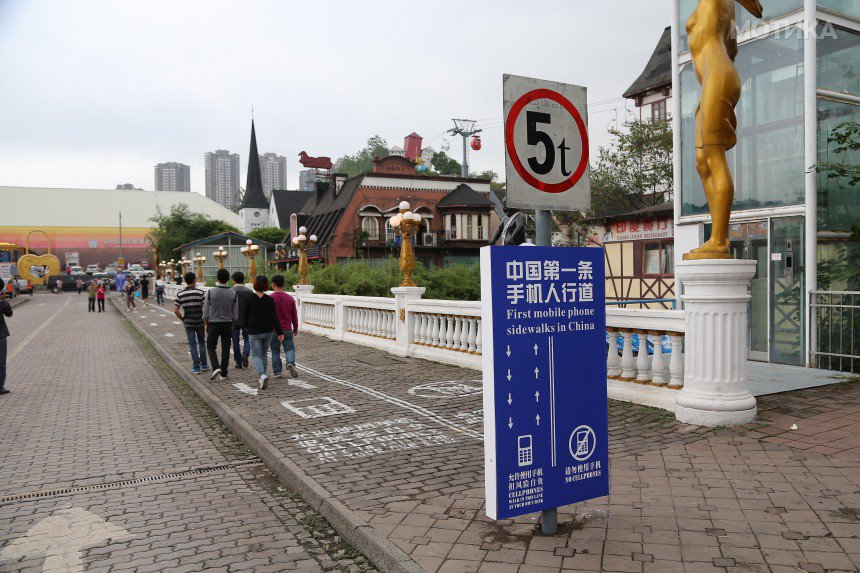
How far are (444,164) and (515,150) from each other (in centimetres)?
9926

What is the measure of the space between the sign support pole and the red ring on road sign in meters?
0.17

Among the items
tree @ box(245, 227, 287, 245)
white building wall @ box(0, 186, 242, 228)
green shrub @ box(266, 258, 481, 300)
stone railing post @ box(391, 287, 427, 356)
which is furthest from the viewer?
white building wall @ box(0, 186, 242, 228)

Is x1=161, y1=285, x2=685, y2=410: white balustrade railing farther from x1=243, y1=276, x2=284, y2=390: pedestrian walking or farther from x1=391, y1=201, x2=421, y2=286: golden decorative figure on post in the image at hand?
x1=243, y1=276, x2=284, y2=390: pedestrian walking

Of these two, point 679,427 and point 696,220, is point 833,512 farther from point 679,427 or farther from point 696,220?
point 696,220

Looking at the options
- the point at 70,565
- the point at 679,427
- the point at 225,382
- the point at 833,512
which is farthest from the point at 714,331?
the point at 225,382

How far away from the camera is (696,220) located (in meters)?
12.1

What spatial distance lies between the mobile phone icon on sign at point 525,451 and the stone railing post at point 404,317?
9.23 metres

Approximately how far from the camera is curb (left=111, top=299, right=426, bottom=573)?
3.88 meters

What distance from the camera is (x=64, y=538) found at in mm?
4605

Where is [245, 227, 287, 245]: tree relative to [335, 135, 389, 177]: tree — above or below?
below

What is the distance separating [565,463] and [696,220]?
944cm

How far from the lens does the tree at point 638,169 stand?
31109 millimetres

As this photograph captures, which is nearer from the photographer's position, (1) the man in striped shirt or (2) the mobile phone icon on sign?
(2) the mobile phone icon on sign

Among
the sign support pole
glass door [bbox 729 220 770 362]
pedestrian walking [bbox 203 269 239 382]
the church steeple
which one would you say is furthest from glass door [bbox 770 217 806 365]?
the church steeple
